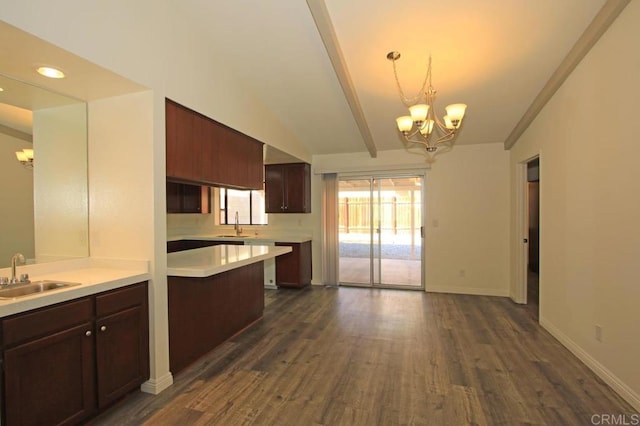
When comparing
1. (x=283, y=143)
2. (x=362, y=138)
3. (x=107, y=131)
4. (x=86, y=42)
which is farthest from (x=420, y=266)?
(x=86, y=42)

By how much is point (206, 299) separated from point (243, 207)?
11.4 feet

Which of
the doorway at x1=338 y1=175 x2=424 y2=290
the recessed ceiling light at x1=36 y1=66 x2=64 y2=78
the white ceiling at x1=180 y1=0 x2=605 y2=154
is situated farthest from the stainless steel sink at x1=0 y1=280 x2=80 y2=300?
the doorway at x1=338 y1=175 x2=424 y2=290

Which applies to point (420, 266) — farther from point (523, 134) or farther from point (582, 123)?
point (582, 123)

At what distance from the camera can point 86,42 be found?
1837 mm

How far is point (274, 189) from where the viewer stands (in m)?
5.62

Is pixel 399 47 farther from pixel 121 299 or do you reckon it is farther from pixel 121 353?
pixel 121 353

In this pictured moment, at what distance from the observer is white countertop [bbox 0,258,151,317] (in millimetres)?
1607

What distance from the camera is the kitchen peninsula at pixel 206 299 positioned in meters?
2.51

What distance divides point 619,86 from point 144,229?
377cm

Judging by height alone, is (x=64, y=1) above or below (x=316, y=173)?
above

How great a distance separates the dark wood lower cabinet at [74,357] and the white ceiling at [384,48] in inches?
60.7

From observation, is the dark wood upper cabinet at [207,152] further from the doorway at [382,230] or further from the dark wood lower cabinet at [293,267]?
the doorway at [382,230]

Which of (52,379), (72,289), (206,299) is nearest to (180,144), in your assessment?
(72,289)

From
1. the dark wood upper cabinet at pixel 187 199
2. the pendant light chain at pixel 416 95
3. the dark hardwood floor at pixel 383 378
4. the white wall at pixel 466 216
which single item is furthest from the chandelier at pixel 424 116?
the dark wood upper cabinet at pixel 187 199
